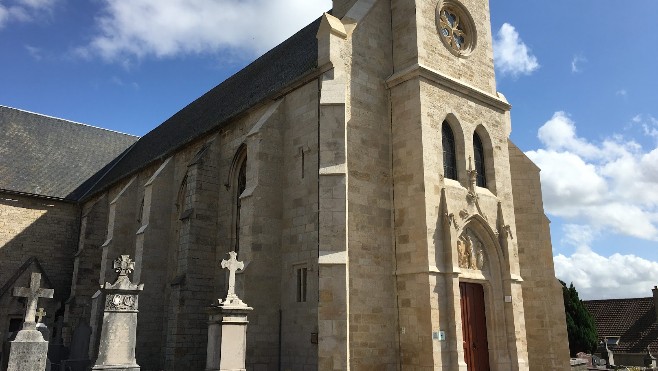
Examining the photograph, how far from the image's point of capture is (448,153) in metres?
16.2

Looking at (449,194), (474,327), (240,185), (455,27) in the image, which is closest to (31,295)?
Answer: (240,185)

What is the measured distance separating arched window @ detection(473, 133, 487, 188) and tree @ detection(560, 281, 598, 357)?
15.7 meters

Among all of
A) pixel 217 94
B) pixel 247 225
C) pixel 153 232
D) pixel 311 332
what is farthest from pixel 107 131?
pixel 311 332

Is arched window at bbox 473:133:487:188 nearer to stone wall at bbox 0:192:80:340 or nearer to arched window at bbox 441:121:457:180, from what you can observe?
arched window at bbox 441:121:457:180

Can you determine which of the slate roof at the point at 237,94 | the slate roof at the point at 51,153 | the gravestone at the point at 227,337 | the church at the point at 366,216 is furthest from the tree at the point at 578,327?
the slate roof at the point at 51,153

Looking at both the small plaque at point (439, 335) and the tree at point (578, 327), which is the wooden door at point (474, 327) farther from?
the tree at point (578, 327)

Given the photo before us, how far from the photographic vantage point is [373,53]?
15.9m

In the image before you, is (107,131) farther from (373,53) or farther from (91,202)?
(373,53)

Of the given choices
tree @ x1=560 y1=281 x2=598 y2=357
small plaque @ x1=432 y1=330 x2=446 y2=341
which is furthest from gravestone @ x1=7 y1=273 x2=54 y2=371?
tree @ x1=560 y1=281 x2=598 y2=357

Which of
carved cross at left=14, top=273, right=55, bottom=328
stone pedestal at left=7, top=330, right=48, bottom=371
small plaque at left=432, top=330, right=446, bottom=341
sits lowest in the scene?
stone pedestal at left=7, top=330, right=48, bottom=371

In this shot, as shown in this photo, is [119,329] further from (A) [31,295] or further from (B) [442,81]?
(B) [442,81]

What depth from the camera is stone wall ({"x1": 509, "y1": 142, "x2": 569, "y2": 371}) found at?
1700cm

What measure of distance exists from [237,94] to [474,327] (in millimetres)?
12678

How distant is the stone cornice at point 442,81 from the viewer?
15.4 meters
